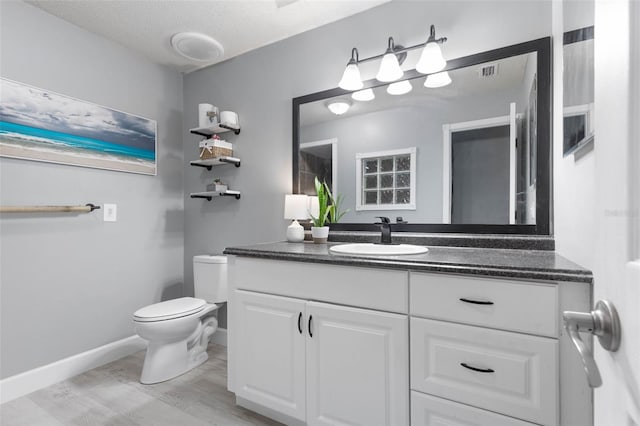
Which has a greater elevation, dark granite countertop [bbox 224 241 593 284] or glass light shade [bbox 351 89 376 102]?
glass light shade [bbox 351 89 376 102]

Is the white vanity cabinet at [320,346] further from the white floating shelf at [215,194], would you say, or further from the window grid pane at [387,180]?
the white floating shelf at [215,194]

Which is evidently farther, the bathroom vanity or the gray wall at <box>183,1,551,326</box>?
the gray wall at <box>183,1,551,326</box>

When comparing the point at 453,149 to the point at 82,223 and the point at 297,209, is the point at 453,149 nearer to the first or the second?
the point at 297,209

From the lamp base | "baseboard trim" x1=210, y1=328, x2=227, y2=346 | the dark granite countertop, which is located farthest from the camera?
"baseboard trim" x1=210, y1=328, x2=227, y2=346

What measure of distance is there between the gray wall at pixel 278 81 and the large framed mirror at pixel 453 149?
14 centimetres

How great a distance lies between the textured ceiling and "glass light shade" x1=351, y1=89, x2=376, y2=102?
1.66 feet

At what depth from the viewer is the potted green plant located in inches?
78.9

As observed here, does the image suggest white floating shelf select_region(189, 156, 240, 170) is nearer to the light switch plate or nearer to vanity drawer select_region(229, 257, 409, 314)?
the light switch plate

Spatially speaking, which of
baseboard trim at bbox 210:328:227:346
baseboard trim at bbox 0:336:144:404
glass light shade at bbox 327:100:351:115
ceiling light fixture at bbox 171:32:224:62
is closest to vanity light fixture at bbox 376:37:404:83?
glass light shade at bbox 327:100:351:115

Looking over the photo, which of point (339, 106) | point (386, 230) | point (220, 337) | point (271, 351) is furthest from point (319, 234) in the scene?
point (220, 337)

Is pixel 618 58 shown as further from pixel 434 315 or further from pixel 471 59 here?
pixel 471 59

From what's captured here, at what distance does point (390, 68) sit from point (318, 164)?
0.71 m

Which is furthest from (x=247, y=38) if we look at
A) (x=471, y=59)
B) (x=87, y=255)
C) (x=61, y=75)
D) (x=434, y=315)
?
(x=434, y=315)

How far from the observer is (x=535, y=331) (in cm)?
102
